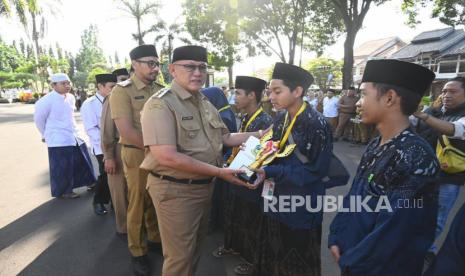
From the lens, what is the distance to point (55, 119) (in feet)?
16.1

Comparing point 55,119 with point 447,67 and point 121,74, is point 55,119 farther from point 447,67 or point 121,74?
point 447,67

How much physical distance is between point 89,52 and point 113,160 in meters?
91.3

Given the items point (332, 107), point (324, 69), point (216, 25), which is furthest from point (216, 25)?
point (324, 69)

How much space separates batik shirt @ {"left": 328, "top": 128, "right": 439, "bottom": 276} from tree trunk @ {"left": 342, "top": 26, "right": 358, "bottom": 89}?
13.4 meters

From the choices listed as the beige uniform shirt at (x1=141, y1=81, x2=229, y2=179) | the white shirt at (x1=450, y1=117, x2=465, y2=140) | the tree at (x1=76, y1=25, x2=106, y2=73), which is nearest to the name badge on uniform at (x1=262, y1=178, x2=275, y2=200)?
the beige uniform shirt at (x1=141, y1=81, x2=229, y2=179)

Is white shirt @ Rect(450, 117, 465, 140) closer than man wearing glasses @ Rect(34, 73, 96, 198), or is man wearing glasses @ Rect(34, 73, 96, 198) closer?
white shirt @ Rect(450, 117, 465, 140)

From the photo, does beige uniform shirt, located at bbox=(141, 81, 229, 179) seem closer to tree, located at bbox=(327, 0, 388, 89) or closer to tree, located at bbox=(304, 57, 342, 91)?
tree, located at bbox=(327, 0, 388, 89)

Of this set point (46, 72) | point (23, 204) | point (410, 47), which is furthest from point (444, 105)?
point (46, 72)

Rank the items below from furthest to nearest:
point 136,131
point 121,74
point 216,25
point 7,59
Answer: point 7,59, point 216,25, point 121,74, point 136,131

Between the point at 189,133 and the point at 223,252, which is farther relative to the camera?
the point at 223,252

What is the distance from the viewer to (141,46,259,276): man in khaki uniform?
80.4 inches

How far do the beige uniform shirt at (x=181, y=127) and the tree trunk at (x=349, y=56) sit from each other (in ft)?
42.6

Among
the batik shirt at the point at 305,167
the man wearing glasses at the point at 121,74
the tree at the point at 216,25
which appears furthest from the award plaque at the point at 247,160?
the tree at the point at 216,25

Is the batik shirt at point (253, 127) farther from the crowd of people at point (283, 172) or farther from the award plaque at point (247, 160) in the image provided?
the award plaque at point (247, 160)
